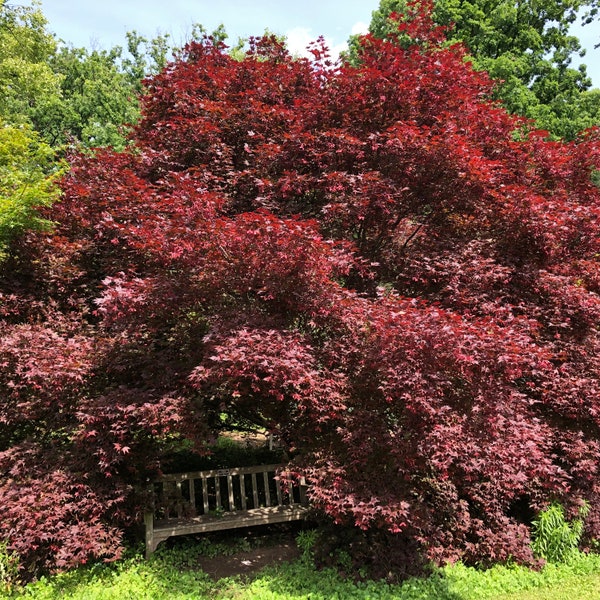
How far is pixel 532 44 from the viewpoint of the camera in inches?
623

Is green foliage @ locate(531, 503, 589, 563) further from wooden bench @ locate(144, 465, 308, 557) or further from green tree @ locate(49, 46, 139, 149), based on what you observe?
green tree @ locate(49, 46, 139, 149)

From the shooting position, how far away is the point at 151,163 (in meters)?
4.81

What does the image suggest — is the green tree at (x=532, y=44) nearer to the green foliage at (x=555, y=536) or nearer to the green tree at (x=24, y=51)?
the green tree at (x=24, y=51)

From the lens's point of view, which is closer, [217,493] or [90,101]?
[217,493]

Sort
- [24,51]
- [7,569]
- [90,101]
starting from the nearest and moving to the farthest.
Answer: [7,569] < [24,51] < [90,101]

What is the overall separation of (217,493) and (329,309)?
2.29m

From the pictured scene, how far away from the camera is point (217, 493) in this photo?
4484 mm

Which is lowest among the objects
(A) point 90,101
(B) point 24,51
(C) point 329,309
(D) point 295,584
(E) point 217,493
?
(D) point 295,584

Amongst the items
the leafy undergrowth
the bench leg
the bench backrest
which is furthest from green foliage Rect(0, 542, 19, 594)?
the bench backrest

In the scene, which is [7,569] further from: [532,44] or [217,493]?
[532,44]

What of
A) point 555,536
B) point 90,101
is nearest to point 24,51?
point 90,101

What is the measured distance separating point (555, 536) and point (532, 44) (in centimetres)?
1695

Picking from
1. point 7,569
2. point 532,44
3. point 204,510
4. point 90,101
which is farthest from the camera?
point 90,101

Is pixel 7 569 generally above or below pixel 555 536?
above
